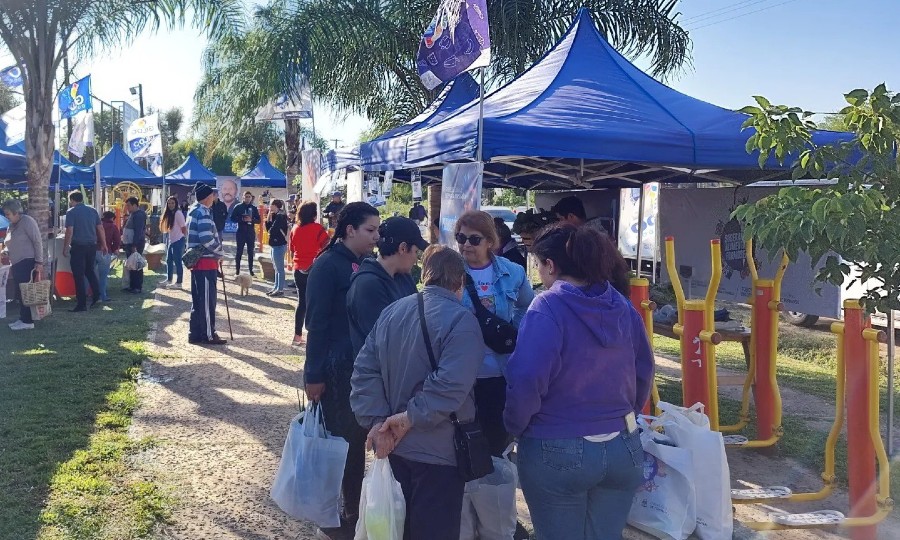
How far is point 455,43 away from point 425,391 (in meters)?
4.15

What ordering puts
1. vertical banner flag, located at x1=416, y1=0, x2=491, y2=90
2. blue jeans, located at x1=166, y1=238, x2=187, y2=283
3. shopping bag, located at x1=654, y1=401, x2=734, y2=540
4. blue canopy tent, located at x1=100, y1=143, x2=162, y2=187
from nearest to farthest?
shopping bag, located at x1=654, y1=401, x2=734, y2=540 → vertical banner flag, located at x1=416, y1=0, x2=491, y2=90 → blue jeans, located at x1=166, y1=238, x2=187, y2=283 → blue canopy tent, located at x1=100, y1=143, x2=162, y2=187

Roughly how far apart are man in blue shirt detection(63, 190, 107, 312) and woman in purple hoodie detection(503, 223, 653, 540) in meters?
10.6

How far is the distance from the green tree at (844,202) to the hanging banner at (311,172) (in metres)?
8.80

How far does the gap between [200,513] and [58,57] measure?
33.0ft

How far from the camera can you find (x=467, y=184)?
20.3ft

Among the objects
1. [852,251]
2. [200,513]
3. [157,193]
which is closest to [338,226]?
[200,513]

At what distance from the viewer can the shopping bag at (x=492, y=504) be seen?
357 cm

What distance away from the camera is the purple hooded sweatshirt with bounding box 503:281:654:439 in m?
2.91

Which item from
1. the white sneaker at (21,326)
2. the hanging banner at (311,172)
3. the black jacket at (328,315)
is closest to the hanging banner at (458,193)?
the black jacket at (328,315)

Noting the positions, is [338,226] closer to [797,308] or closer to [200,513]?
[200,513]

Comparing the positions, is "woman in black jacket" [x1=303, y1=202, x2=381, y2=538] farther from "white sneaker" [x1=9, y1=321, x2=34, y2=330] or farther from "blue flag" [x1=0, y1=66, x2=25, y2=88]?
"blue flag" [x1=0, y1=66, x2=25, y2=88]

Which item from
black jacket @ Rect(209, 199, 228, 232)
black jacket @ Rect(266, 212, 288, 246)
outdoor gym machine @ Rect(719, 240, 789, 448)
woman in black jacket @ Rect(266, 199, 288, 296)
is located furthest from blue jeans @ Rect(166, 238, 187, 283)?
outdoor gym machine @ Rect(719, 240, 789, 448)

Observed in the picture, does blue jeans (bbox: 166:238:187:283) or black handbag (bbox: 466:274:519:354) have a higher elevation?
black handbag (bbox: 466:274:519:354)

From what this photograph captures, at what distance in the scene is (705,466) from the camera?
4.11m
